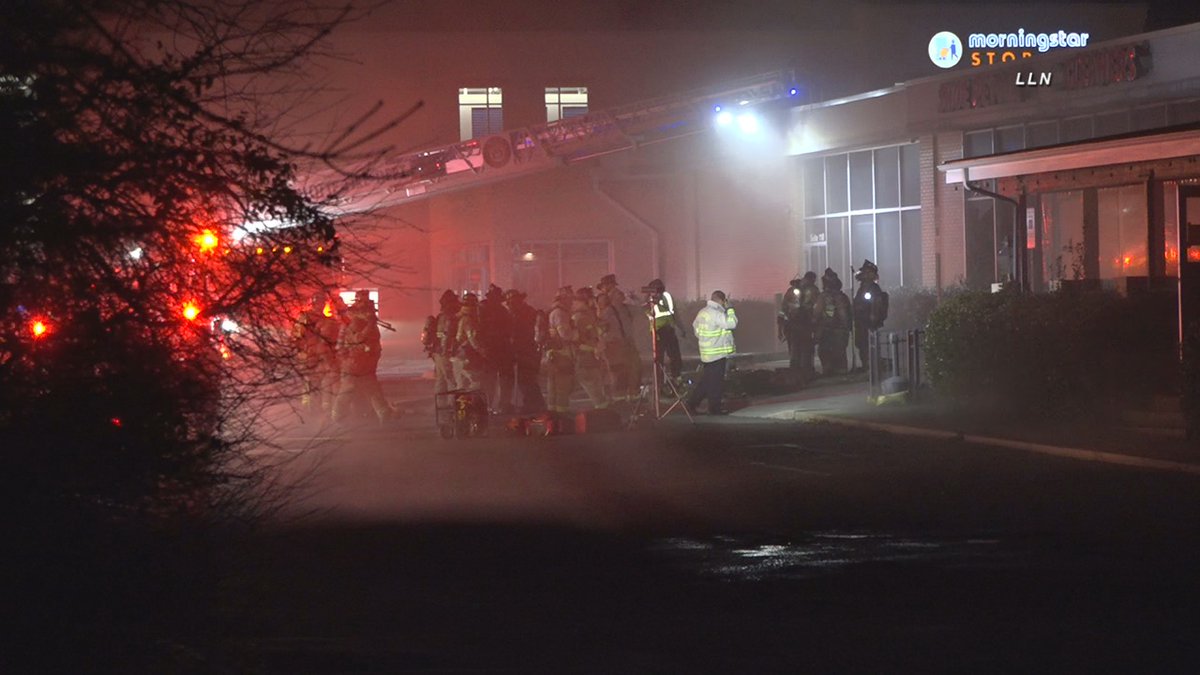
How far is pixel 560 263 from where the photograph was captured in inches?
1622

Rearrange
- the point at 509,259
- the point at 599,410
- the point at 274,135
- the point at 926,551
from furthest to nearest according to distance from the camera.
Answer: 1. the point at 509,259
2. the point at 599,410
3. the point at 926,551
4. the point at 274,135

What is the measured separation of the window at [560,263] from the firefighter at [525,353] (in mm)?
19561

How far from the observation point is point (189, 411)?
598cm

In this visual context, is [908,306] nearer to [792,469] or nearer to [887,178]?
[887,178]

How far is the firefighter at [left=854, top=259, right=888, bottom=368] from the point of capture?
80.9ft

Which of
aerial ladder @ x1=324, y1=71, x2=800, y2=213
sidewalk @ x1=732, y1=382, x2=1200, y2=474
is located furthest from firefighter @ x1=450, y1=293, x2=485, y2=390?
aerial ladder @ x1=324, y1=71, x2=800, y2=213

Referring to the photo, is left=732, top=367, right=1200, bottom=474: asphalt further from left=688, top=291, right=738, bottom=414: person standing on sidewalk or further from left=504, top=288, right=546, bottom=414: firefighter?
left=504, top=288, right=546, bottom=414: firefighter

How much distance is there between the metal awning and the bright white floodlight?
31.7 ft

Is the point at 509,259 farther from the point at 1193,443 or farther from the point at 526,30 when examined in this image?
the point at 1193,443

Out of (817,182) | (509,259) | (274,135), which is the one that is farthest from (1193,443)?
(509,259)

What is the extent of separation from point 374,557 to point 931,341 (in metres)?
11.3

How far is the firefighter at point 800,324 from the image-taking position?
2488cm

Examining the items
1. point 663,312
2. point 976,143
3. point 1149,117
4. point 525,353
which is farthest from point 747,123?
point 525,353

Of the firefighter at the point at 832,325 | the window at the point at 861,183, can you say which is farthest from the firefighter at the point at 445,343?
the window at the point at 861,183
